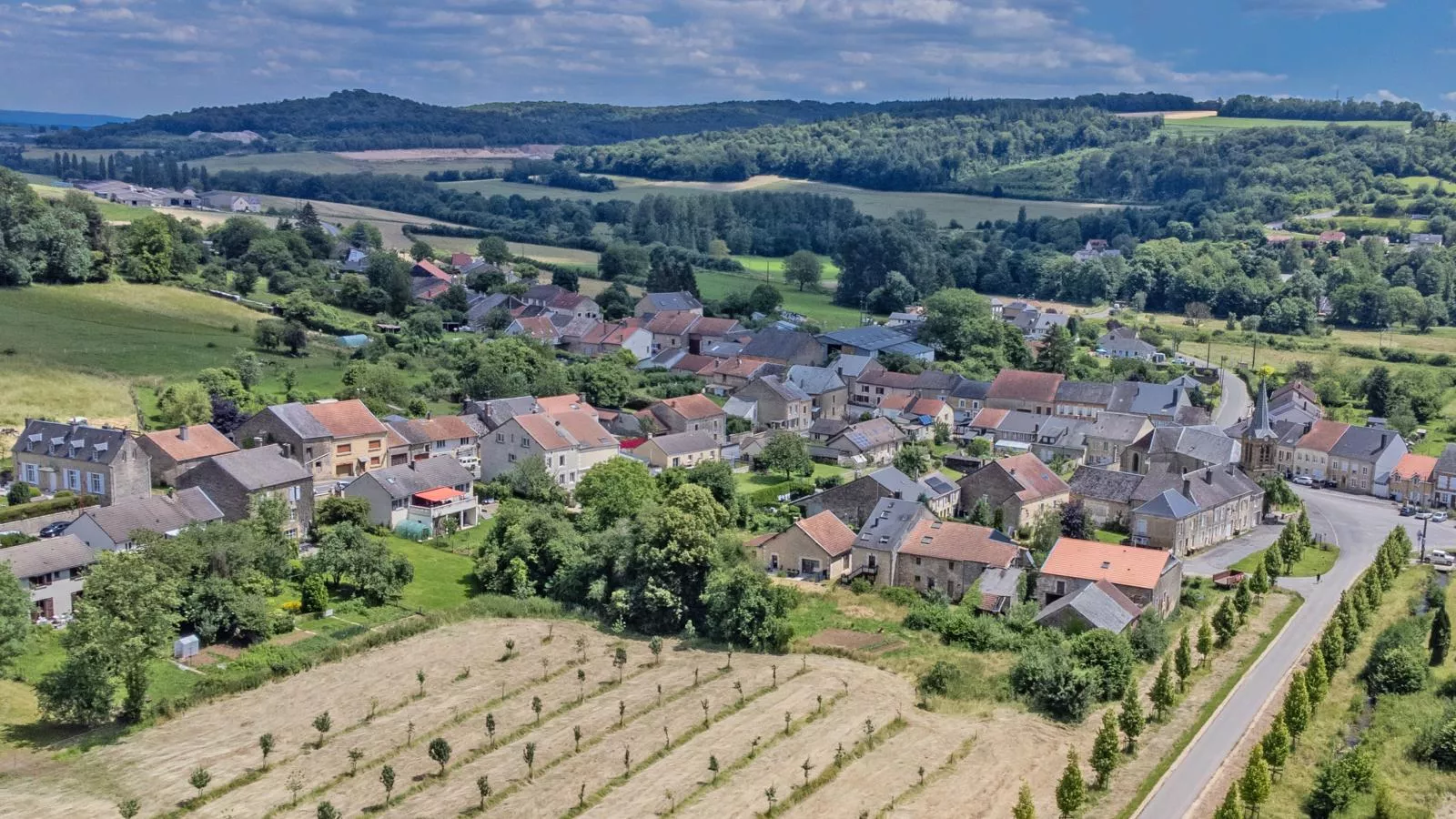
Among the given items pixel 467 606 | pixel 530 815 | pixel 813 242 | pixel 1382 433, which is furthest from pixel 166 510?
pixel 813 242

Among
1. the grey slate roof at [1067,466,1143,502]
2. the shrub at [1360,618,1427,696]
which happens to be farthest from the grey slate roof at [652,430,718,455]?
the shrub at [1360,618,1427,696]

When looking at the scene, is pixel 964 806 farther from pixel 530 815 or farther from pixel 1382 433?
pixel 1382 433

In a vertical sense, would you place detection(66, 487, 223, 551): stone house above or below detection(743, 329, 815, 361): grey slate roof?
below

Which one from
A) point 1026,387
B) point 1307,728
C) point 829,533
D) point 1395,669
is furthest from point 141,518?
point 1026,387

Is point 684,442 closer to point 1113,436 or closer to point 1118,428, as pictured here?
point 1113,436

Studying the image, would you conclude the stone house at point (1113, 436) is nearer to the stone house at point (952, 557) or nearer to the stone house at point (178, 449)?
the stone house at point (952, 557)

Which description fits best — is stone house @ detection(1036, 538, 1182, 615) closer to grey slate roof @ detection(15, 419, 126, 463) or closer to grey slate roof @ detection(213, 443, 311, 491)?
grey slate roof @ detection(213, 443, 311, 491)
